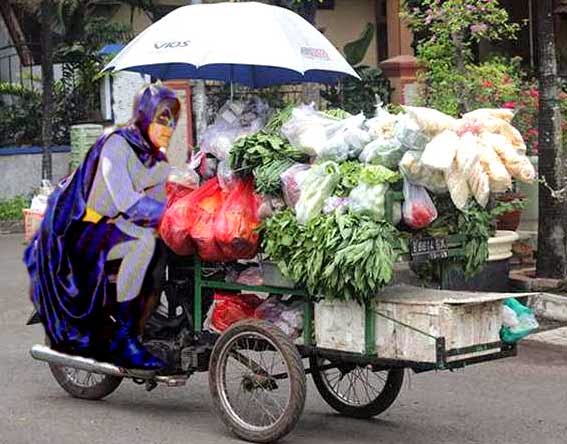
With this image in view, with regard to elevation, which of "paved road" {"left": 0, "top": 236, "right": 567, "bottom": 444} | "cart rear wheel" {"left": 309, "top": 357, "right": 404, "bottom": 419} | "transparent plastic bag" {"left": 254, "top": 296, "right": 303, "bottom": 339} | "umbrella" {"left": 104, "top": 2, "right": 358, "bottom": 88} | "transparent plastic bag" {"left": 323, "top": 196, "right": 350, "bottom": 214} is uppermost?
"umbrella" {"left": 104, "top": 2, "right": 358, "bottom": 88}

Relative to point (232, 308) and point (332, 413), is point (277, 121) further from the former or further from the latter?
point (332, 413)

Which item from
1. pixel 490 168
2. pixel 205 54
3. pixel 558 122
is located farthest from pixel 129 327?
pixel 558 122

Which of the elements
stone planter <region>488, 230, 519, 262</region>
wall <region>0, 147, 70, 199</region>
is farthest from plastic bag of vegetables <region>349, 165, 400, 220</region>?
wall <region>0, 147, 70, 199</region>

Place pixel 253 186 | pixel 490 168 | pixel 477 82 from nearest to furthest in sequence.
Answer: pixel 490 168, pixel 253 186, pixel 477 82

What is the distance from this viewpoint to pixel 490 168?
5.78 meters

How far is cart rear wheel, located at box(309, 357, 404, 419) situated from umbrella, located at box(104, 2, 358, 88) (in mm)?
1883

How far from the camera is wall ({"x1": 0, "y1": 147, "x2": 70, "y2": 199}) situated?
18062 millimetres

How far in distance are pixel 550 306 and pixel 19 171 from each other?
10719mm

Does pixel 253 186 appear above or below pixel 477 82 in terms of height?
below

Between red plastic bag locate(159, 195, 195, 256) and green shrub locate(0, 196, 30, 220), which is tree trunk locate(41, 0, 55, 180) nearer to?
green shrub locate(0, 196, 30, 220)

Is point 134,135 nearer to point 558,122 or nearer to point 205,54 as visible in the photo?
point 205,54

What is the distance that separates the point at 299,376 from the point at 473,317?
97 centimetres

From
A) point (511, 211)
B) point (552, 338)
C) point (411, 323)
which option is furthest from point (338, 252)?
point (511, 211)

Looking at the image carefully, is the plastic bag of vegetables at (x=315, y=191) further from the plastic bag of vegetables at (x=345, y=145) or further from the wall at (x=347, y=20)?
the wall at (x=347, y=20)
